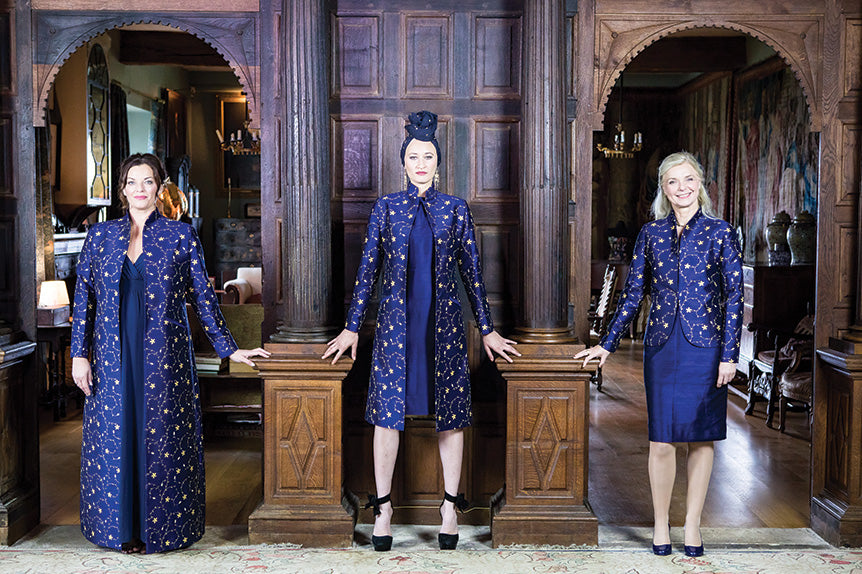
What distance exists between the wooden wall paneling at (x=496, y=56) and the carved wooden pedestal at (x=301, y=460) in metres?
1.50

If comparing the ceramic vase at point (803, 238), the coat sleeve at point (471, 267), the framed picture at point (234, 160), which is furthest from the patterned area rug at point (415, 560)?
the framed picture at point (234, 160)

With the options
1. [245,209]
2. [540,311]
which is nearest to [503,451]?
[540,311]

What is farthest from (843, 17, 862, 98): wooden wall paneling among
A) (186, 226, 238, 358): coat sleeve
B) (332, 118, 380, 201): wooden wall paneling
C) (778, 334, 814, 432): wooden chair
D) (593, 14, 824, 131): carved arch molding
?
(186, 226, 238, 358): coat sleeve

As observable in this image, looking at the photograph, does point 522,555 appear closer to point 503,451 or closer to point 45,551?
point 503,451

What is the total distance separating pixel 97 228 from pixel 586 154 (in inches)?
88.6

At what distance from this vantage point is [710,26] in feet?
14.5

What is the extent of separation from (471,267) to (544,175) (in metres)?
0.55

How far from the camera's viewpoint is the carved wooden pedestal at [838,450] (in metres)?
4.16

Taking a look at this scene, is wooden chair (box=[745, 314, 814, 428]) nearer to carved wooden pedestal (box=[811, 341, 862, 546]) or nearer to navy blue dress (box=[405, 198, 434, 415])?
carved wooden pedestal (box=[811, 341, 862, 546])

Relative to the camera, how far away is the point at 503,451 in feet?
14.8

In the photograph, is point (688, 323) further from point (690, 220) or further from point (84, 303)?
point (84, 303)

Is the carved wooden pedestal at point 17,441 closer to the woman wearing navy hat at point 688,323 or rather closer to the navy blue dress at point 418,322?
the navy blue dress at point 418,322

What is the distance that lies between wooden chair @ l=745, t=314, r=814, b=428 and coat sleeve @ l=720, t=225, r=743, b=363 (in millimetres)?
3419

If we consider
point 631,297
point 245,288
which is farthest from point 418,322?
point 245,288
